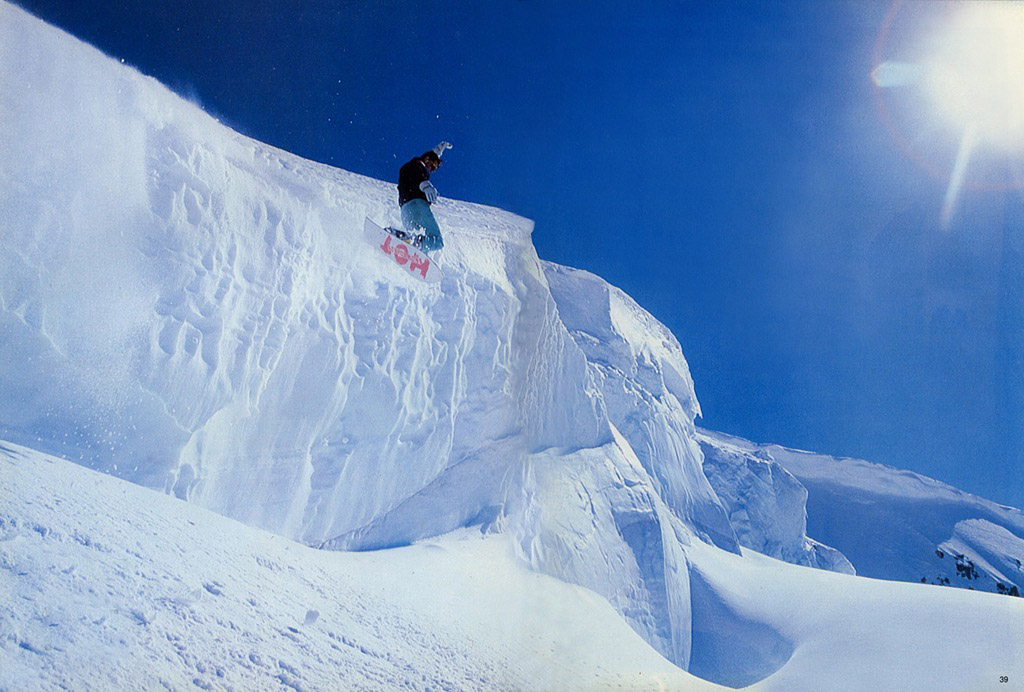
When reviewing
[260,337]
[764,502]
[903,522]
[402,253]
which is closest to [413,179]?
[402,253]

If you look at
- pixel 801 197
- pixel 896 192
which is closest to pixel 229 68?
pixel 801 197

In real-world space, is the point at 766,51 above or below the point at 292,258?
above

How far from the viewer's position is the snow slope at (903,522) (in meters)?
10.6

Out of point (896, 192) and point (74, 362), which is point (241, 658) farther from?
point (896, 192)

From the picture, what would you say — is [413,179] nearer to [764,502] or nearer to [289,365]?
[289,365]

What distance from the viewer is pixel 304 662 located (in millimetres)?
3578

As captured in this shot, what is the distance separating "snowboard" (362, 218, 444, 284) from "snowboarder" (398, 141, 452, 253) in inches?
16.9

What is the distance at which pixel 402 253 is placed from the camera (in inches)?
218

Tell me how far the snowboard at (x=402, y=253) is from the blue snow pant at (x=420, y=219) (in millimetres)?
343

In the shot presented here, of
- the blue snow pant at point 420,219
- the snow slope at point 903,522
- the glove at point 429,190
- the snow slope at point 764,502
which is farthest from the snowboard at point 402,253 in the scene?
the snow slope at point 764,502

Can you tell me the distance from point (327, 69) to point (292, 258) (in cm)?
164

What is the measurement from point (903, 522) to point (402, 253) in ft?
42.5

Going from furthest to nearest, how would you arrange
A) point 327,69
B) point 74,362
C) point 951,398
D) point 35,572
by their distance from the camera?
point 951,398 → point 327,69 → point 74,362 → point 35,572

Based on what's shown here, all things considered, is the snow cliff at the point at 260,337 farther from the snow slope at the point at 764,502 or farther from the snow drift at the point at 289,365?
the snow slope at the point at 764,502
